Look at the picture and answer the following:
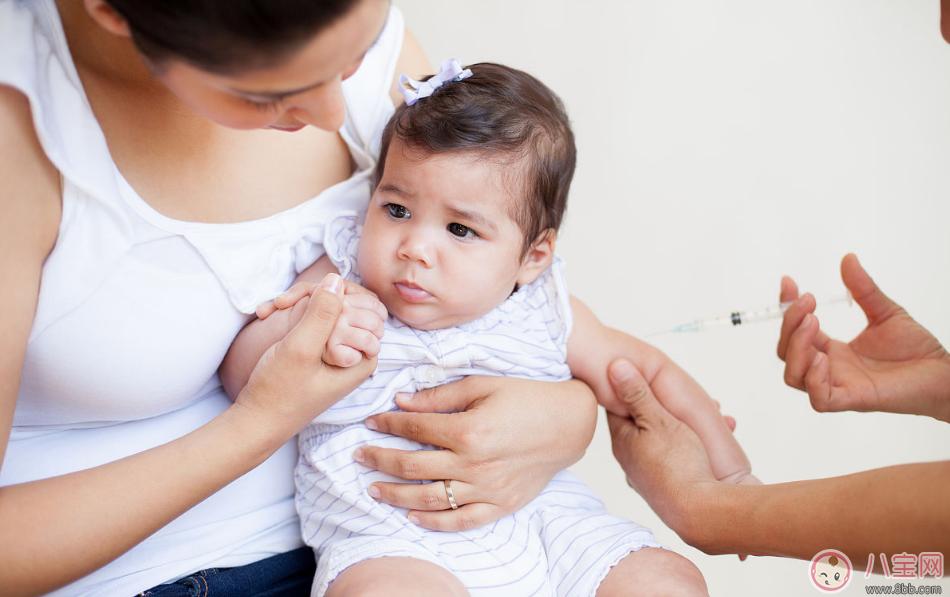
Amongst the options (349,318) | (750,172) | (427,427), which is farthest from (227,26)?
(750,172)

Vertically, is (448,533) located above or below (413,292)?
below

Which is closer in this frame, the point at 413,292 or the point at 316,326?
the point at 316,326

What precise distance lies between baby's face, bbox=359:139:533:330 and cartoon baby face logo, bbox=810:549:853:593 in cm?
66

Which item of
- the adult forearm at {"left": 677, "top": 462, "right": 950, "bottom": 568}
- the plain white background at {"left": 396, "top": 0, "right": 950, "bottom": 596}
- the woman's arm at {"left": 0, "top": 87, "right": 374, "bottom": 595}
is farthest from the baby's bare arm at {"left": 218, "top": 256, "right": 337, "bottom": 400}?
the plain white background at {"left": 396, "top": 0, "right": 950, "bottom": 596}

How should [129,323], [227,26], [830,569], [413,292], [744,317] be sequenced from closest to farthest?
[227,26], [129,323], [830,569], [413,292], [744,317]

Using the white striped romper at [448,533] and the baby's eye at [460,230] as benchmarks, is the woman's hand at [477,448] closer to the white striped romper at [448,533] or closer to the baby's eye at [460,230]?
the white striped romper at [448,533]

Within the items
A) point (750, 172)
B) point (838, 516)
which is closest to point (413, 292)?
point (838, 516)

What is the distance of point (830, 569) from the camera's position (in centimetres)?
112

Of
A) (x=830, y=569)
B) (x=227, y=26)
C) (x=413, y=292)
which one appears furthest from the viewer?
(x=413, y=292)

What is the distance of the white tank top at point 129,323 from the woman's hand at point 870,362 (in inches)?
36.8

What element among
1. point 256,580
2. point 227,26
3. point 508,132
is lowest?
point 256,580

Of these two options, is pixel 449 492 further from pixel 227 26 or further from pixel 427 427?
pixel 227 26

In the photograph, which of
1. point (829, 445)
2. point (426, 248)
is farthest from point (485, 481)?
point (829, 445)

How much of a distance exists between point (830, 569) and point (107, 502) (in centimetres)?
103
